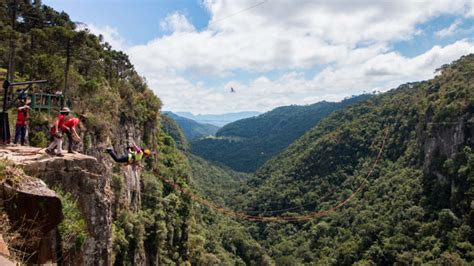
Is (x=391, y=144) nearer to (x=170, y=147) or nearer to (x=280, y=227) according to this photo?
(x=280, y=227)

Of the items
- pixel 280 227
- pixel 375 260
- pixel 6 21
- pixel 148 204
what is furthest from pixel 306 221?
pixel 6 21

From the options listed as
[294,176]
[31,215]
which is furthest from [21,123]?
[294,176]

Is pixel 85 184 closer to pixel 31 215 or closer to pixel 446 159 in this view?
pixel 31 215

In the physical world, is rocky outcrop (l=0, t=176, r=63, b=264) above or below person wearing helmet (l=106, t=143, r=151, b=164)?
below

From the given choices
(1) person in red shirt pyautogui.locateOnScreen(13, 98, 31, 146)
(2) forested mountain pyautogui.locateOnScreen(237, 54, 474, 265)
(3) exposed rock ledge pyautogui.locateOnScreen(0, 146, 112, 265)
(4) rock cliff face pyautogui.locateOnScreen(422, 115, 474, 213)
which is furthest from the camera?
(4) rock cliff face pyautogui.locateOnScreen(422, 115, 474, 213)

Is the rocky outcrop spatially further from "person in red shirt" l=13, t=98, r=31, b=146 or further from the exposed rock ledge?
"person in red shirt" l=13, t=98, r=31, b=146

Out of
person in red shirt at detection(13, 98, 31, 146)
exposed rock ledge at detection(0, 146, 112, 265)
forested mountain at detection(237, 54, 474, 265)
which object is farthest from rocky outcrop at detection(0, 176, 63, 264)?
forested mountain at detection(237, 54, 474, 265)
